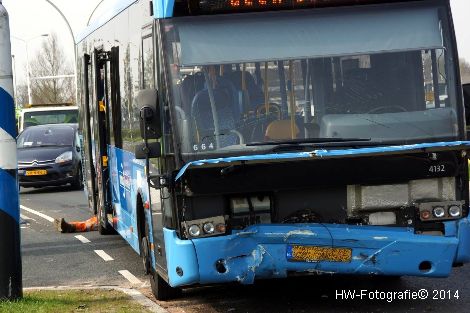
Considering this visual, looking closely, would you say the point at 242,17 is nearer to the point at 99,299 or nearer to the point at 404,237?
the point at 404,237

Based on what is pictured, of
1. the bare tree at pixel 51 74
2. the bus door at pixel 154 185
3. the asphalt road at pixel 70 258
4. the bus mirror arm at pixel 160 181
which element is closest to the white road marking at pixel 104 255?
the asphalt road at pixel 70 258

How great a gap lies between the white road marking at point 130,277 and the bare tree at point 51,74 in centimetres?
7048

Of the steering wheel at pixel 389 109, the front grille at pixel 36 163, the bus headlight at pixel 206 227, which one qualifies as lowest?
the bus headlight at pixel 206 227

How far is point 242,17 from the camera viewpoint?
27.7 ft

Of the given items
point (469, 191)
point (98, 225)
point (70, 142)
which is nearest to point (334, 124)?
point (469, 191)

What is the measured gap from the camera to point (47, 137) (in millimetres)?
27922

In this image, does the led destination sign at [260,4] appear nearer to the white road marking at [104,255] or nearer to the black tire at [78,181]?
the white road marking at [104,255]

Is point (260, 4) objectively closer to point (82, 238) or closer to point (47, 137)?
point (82, 238)

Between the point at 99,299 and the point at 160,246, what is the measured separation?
48.8 inches

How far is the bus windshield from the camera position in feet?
27.3

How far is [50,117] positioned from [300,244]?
28.6 m

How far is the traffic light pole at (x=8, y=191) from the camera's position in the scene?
30.5 ft

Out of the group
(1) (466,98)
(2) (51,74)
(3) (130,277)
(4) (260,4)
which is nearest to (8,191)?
(3) (130,277)

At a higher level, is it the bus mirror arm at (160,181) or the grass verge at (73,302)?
the bus mirror arm at (160,181)
